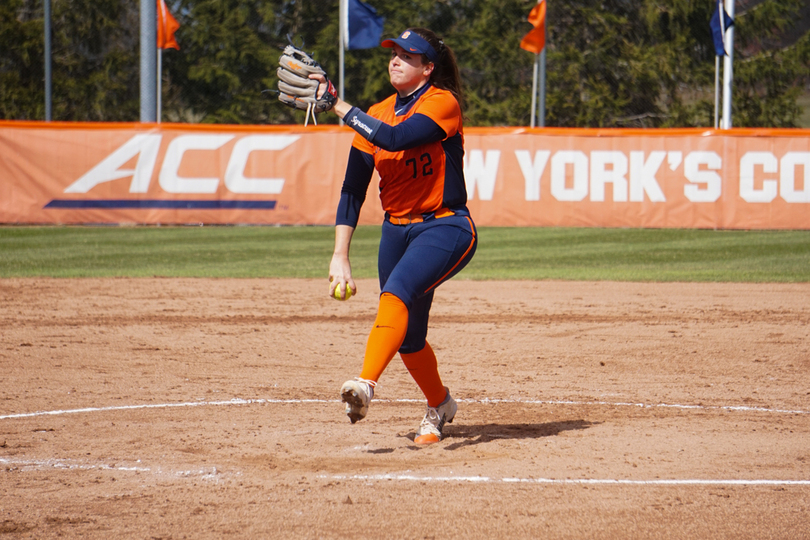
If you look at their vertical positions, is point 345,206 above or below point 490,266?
above

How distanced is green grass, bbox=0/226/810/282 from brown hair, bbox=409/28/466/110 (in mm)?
7644

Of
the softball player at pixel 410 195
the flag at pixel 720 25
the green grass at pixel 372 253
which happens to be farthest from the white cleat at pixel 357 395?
the flag at pixel 720 25

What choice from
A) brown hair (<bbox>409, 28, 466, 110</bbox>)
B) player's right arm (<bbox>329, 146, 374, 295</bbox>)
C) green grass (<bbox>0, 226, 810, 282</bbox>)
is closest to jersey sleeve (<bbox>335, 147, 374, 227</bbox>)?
player's right arm (<bbox>329, 146, 374, 295</bbox>)

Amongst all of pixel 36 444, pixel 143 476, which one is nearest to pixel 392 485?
pixel 143 476

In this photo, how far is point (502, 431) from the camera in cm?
495

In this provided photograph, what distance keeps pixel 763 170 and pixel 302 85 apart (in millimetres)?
14908

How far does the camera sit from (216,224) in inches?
709

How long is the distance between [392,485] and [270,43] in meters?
33.3

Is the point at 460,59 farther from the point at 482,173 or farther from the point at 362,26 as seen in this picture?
the point at 482,173

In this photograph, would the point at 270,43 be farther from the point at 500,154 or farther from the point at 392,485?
the point at 392,485

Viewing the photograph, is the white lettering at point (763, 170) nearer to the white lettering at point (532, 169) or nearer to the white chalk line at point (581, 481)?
the white lettering at point (532, 169)

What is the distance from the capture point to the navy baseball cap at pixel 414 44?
4.20 meters

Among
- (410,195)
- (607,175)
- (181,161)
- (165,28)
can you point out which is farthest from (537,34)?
(410,195)

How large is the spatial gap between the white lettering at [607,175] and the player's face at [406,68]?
1364 cm
